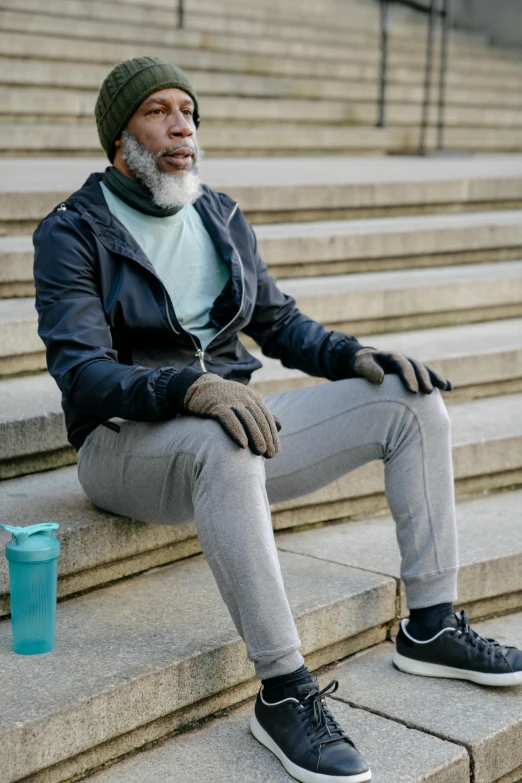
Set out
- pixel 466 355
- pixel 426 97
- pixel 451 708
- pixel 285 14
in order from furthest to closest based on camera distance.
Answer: pixel 285 14 → pixel 426 97 → pixel 466 355 → pixel 451 708

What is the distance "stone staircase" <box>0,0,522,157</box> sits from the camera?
5.73 metres

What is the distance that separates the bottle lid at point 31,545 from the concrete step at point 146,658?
23 centimetres


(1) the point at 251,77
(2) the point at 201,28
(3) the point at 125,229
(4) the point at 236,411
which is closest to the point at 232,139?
(1) the point at 251,77

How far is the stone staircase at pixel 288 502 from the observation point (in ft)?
7.11

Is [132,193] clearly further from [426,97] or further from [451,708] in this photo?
[426,97]

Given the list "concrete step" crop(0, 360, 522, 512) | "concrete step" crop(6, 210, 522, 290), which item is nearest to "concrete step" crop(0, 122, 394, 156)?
"concrete step" crop(6, 210, 522, 290)

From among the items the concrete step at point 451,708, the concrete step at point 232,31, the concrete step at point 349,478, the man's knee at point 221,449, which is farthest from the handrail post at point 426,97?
the man's knee at point 221,449

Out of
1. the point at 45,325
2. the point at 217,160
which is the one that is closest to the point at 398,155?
the point at 217,160

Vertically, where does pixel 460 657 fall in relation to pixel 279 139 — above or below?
below

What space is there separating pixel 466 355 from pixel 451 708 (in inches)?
66.5

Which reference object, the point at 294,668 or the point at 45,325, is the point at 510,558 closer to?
the point at 294,668

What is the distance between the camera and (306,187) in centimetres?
457

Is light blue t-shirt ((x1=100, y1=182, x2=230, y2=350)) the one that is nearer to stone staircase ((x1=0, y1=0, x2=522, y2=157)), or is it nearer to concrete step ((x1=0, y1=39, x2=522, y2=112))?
stone staircase ((x1=0, y1=0, x2=522, y2=157))

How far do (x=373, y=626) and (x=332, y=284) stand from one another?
1775mm
